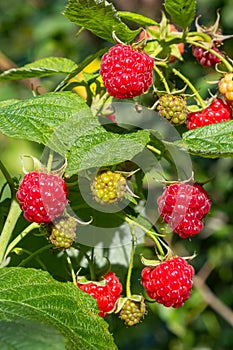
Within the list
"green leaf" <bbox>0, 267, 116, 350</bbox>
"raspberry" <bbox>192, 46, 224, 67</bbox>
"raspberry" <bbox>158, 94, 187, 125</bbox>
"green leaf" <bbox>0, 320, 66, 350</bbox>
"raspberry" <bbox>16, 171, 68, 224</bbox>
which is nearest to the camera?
"green leaf" <bbox>0, 320, 66, 350</bbox>

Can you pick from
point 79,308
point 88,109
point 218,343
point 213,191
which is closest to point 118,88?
point 88,109

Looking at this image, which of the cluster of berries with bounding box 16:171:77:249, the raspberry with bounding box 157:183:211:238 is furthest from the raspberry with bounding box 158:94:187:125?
the cluster of berries with bounding box 16:171:77:249

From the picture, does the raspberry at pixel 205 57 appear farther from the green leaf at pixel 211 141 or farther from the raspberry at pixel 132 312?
the raspberry at pixel 132 312

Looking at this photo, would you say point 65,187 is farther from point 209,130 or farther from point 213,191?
point 213,191

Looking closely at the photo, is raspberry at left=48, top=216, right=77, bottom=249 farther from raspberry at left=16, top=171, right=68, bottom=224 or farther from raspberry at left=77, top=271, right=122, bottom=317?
raspberry at left=77, top=271, right=122, bottom=317

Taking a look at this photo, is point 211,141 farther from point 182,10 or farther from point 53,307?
point 53,307

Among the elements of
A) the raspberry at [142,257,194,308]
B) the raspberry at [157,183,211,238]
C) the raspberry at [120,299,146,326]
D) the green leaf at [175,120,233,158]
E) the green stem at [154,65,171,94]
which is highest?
the green stem at [154,65,171,94]
